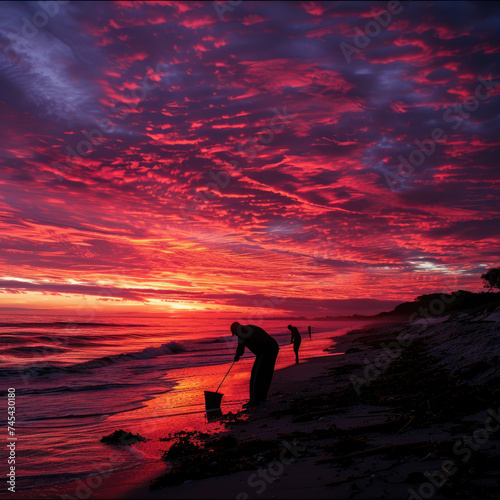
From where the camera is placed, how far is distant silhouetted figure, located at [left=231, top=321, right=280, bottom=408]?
961 centimetres

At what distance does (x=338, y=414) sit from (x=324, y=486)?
3382 mm

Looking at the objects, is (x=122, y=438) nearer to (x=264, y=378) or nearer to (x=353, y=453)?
(x=264, y=378)

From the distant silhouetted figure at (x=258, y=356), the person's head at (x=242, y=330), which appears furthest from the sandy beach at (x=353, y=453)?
the person's head at (x=242, y=330)

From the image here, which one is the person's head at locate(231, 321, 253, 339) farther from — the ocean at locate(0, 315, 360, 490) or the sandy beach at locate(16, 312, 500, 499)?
the sandy beach at locate(16, 312, 500, 499)

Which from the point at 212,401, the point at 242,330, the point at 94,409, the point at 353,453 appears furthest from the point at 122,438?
the point at 353,453

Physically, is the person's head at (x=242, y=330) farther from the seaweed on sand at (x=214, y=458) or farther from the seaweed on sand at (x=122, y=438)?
the seaweed on sand at (x=214, y=458)

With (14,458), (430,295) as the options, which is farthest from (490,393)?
(430,295)

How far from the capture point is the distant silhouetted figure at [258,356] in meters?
9.61

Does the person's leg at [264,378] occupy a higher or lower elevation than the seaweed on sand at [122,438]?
higher

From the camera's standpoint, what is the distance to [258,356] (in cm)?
1002

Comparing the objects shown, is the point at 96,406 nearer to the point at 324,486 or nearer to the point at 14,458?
the point at 14,458

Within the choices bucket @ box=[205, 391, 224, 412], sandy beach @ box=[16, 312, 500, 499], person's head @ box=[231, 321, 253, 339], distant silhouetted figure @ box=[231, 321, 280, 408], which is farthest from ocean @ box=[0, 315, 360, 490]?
person's head @ box=[231, 321, 253, 339]

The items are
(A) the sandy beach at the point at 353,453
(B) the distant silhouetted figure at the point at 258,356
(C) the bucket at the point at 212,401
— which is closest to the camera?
(A) the sandy beach at the point at 353,453

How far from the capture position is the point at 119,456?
614 cm
